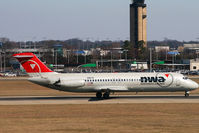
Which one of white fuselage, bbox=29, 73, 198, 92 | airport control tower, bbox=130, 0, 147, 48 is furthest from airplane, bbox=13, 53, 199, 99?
airport control tower, bbox=130, 0, 147, 48

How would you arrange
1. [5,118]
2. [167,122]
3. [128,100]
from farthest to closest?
Answer: 1. [128,100]
2. [5,118]
3. [167,122]

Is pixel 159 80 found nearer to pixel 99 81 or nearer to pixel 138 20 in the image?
pixel 99 81

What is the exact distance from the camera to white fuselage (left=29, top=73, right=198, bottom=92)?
4994 cm

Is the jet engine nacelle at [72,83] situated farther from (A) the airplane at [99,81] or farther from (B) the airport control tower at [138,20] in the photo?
(B) the airport control tower at [138,20]

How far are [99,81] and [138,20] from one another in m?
143

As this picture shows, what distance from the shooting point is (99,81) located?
50281 millimetres

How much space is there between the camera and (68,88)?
164 ft

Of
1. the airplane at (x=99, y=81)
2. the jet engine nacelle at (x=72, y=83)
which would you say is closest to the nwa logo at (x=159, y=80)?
the airplane at (x=99, y=81)

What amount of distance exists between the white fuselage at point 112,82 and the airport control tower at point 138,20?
141416mm

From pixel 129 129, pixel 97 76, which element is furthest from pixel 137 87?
pixel 129 129

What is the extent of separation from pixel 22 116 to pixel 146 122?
433 inches

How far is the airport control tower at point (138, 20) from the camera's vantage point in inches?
7466

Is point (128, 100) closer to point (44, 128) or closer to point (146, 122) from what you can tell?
point (146, 122)

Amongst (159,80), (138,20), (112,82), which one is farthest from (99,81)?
(138,20)
